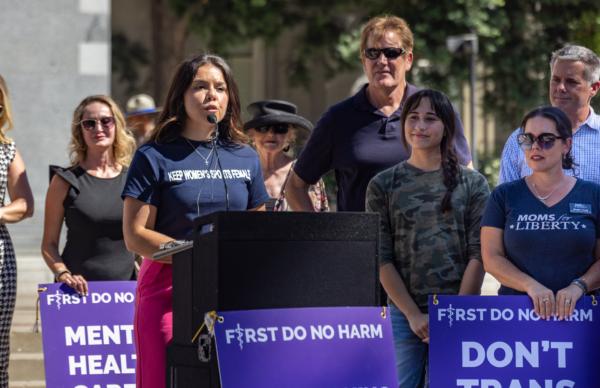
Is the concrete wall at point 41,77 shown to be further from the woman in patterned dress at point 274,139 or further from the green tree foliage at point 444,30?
the woman in patterned dress at point 274,139

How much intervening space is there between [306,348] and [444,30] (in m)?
13.1

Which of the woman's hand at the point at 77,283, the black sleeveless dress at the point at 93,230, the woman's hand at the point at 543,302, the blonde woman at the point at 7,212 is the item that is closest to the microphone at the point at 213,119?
the woman's hand at the point at 543,302

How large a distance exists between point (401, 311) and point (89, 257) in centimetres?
230

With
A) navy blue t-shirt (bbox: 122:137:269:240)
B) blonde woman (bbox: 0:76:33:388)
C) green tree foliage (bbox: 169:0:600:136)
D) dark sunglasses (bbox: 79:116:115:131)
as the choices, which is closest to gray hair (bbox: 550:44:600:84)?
navy blue t-shirt (bbox: 122:137:269:240)

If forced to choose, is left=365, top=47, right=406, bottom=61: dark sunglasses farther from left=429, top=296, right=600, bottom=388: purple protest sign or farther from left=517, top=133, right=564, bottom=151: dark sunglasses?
left=429, top=296, right=600, bottom=388: purple protest sign

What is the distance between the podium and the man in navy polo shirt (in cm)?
169

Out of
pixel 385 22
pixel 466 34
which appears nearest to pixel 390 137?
pixel 385 22

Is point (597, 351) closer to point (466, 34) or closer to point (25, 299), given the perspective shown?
point (25, 299)

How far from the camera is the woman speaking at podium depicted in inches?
212

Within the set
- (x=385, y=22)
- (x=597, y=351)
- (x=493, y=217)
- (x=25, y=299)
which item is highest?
(x=385, y=22)

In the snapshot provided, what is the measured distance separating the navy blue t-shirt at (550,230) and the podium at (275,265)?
103cm

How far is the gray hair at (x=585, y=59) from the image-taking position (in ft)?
20.2

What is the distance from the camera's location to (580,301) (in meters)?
5.37

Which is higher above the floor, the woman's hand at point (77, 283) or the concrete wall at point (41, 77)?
the concrete wall at point (41, 77)
